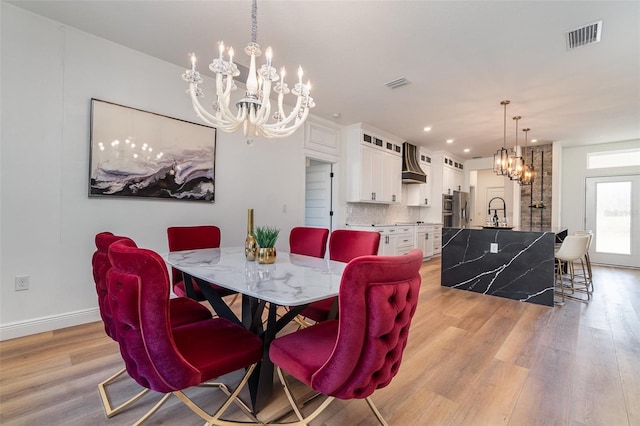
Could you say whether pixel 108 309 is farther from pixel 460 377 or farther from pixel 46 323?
pixel 460 377

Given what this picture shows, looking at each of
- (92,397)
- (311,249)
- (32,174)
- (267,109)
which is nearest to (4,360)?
(92,397)

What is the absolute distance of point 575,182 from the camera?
6641 millimetres

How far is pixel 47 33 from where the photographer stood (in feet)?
8.17

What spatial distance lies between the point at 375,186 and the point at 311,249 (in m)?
3.23

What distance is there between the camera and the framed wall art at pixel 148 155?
2.73 meters

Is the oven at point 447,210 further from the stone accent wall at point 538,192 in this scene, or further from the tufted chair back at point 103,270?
the tufted chair back at point 103,270

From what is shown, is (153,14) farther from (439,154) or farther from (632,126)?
(632,126)

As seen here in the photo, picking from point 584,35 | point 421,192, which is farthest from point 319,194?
point 584,35

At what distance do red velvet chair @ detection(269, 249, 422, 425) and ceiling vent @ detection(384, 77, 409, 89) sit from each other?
2.93 m

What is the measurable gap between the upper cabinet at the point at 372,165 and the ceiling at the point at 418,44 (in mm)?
954

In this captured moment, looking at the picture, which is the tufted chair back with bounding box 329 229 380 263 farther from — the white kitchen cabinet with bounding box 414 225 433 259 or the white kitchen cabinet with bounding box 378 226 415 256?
the white kitchen cabinet with bounding box 414 225 433 259

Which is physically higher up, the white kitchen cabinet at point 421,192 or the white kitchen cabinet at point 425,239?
the white kitchen cabinet at point 421,192

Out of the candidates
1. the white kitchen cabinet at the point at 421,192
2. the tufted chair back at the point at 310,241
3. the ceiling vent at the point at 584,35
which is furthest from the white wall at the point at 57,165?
the white kitchen cabinet at the point at 421,192

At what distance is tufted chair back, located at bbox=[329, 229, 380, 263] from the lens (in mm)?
2246
